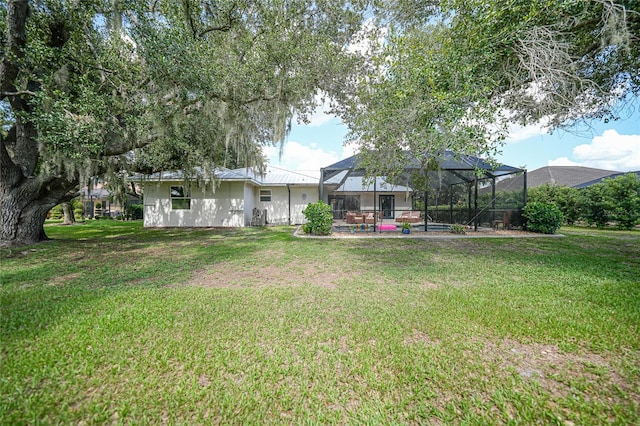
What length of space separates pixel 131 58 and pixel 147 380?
332 inches

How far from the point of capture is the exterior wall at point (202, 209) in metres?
14.2

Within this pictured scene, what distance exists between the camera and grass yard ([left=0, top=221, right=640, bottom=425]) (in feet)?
5.75

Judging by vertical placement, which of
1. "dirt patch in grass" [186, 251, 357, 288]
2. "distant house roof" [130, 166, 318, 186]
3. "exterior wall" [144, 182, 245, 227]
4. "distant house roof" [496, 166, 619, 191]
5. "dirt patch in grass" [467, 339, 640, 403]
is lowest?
"dirt patch in grass" [467, 339, 640, 403]

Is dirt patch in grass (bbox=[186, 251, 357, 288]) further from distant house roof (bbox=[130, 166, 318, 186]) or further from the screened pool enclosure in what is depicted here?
distant house roof (bbox=[130, 166, 318, 186])

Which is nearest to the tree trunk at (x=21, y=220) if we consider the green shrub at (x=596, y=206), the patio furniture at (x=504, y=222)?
the patio furniture at (x=504, y=222)

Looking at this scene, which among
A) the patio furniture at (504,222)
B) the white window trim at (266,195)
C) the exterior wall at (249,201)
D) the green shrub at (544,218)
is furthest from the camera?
the white window trim at (266,195)

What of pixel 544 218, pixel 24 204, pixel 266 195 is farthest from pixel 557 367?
pixel 266 195

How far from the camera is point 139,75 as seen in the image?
266 inches

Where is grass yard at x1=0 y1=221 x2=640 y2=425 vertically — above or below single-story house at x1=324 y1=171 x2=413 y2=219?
below

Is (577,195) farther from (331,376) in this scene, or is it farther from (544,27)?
(331,376)

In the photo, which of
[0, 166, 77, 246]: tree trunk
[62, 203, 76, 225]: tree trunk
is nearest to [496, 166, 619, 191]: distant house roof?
[0, 166, 77, 246]: tree trunk

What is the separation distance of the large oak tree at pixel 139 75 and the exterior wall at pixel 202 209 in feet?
18.4

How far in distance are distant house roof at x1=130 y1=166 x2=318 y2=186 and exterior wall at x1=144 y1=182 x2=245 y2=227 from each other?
701 mm

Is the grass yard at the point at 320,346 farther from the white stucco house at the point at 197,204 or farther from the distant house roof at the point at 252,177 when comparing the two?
the white stucco house at the point at 197,204
